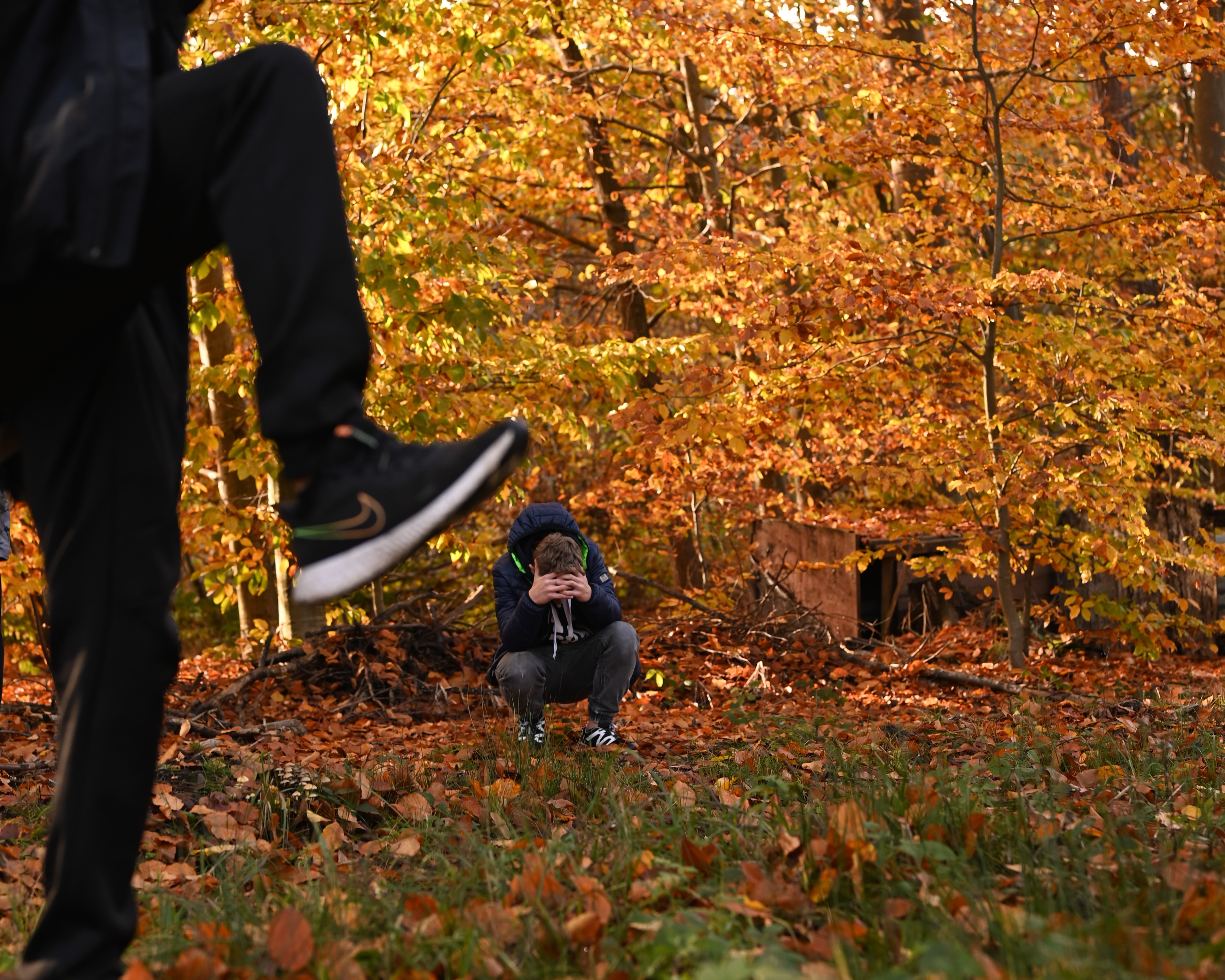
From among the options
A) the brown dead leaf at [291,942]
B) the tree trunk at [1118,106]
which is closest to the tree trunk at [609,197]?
the tree trunk at [1118,106]

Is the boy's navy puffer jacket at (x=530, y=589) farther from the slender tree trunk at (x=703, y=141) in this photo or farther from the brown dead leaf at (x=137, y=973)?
the slender tree trunk at (x=703, y=141)

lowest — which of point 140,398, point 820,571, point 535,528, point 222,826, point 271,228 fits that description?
point 820,571

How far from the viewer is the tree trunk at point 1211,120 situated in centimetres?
1163

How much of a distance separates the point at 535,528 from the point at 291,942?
12.5 feet

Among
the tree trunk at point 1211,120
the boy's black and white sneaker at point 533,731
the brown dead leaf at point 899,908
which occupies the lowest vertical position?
the boy's black and white sneaker at point 533,731

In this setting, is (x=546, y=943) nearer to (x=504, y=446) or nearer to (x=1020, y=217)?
(x=504, y=446)

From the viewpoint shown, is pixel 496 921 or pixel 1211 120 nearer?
pixel 496 921

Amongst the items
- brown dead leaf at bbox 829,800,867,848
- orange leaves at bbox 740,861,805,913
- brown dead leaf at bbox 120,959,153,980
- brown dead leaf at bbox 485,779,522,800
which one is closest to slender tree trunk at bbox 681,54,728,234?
brown dead leaf at bbox 485,779,522,800

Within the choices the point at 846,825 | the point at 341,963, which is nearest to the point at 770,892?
the point at 846,825

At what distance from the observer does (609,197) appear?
Result: 507 inches

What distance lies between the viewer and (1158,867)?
6.79ft

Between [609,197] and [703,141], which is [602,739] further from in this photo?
[609,197]

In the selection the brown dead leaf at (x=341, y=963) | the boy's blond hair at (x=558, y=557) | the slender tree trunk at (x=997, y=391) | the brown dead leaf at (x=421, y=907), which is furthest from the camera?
the slender tree trunk at (x=997, y=391)

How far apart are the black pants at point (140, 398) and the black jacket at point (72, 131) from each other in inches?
2.5
